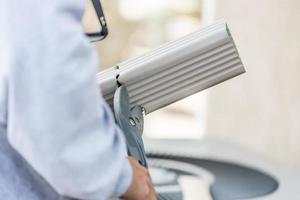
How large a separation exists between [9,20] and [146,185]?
0.91 ft

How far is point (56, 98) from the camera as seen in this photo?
74cm

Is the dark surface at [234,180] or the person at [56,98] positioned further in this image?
the dark surface at [234,180]

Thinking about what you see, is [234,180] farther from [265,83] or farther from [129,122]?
[129,122]

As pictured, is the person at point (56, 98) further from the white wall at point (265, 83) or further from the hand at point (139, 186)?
the white wall at point (265, 83)

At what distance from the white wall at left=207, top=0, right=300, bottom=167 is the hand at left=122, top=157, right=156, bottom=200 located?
4.12 ft

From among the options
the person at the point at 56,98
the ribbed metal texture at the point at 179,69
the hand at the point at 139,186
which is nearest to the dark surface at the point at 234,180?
the ribbed metal texture at the point at 179,69

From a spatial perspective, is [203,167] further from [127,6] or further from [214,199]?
[127,6]

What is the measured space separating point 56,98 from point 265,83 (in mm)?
1533

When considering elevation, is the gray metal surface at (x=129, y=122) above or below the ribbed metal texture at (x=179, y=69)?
below

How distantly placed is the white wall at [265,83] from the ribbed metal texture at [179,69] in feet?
3.37

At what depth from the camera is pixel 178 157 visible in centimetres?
209

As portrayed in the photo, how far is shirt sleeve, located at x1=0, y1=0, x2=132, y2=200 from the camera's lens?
733mm

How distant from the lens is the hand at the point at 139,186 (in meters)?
0.83

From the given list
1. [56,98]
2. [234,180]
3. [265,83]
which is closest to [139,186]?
[56,98]
